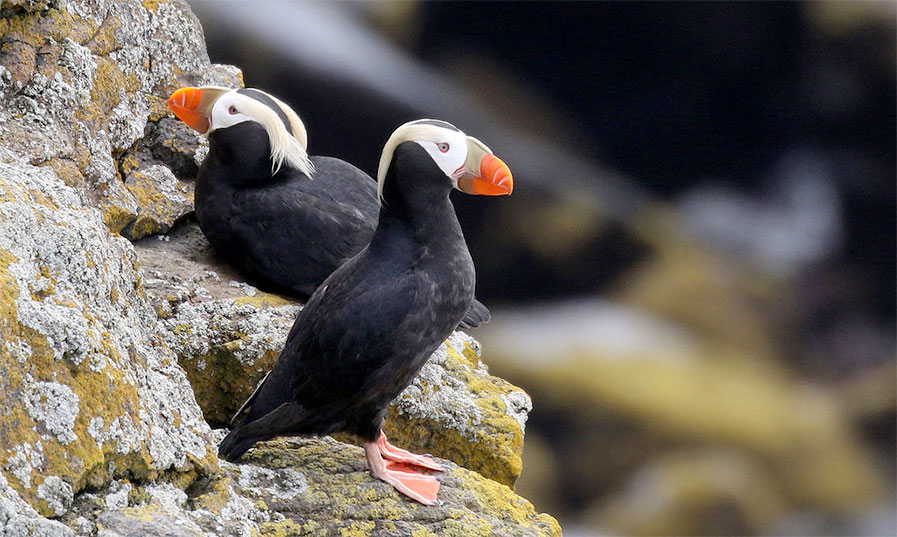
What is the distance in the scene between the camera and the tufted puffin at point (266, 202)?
10.5 feet

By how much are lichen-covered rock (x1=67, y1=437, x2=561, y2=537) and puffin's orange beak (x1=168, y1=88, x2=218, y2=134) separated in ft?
3.96

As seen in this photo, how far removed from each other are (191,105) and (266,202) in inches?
15.1

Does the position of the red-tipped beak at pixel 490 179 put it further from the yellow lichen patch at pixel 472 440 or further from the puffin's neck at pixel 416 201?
the yellow lichen patch at pixel 472 440

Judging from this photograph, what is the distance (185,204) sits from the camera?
3.48m

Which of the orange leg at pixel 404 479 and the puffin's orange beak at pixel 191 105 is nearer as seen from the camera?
the orange leg at pixel 404 479

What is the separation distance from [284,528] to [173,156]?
1865mm

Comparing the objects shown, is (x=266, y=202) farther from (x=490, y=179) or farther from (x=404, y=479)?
(x=404, y=479)

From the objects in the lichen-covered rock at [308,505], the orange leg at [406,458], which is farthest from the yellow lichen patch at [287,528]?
the orange leg at [406,458]

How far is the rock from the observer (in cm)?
279

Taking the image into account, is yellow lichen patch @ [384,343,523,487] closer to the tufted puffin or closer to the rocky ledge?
the rocky ledge

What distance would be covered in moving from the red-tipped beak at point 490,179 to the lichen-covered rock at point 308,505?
71 cm

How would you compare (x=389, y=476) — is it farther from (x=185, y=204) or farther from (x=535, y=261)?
(x=535, y=261)

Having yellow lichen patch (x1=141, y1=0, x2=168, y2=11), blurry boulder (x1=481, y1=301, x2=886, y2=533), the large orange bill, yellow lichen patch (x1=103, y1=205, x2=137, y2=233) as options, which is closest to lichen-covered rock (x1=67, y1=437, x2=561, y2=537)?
yellow lichen patch (x1=103, y1=205, x2=137, y2=233)

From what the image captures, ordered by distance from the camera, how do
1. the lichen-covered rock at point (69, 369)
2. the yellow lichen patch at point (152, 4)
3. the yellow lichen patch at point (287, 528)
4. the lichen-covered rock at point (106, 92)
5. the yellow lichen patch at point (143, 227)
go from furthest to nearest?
the yellow lichen patch at point (152, 4) < the yellow lichen patch at point (143, 227) < the lichen-covered rock at point (106, 92) < the yellow lichen patch at point (287, 528) < the lichen-covered rock at point (69, 369)
